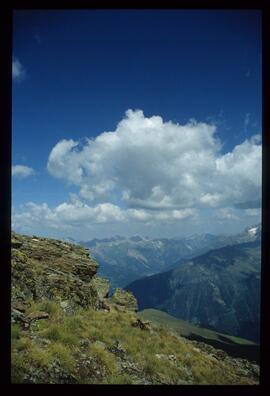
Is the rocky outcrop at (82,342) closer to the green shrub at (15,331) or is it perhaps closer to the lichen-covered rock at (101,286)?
the green shrub at (15,331)

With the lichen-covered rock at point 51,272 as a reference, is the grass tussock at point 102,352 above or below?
below

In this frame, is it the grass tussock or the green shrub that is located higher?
the green shrub

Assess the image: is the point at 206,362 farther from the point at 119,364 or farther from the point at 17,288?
the point at 17,288

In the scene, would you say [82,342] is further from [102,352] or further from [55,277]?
[55,277]

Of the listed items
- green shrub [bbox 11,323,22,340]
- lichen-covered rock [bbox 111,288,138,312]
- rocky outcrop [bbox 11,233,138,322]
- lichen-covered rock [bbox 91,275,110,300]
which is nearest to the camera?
green shrub [bbox 11,323,22,340]

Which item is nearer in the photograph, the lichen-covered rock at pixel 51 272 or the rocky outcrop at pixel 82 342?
Answer: the rocky outcrop at pixel 82 342

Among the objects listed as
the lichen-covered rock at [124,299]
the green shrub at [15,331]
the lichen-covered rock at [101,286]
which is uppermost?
the green shrub at [15,331]

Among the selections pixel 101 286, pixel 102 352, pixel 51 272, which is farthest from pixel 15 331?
pixel 101 286

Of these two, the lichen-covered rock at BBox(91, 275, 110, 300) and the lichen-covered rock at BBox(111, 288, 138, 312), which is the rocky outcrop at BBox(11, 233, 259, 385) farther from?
the lichen-covered rock at BBox(111, 288, 138, 312)

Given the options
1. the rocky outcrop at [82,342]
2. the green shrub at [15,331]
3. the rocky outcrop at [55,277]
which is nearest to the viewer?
the rocky outcrop at [82,342]

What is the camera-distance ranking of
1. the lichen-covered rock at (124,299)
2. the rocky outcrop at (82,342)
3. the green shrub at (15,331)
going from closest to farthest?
the rocky outcrop at (82,342), the green shrub at (15,331), the lichen-covered rock at (124,299)

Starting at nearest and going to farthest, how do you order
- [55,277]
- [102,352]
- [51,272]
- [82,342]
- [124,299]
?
[102,352] < [82,342] < [55,277] < [51,272] < [124,299]

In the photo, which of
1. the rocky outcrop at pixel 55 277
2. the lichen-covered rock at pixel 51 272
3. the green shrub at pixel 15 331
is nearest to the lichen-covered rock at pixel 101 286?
the rocky outcrop at pixel 55 277

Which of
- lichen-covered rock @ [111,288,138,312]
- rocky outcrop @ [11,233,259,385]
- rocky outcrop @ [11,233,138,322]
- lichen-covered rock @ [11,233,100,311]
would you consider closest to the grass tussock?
rocky outcrop @ [11,233,259,385]
